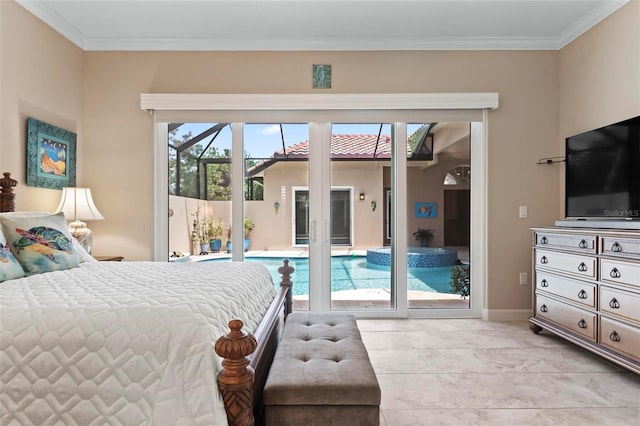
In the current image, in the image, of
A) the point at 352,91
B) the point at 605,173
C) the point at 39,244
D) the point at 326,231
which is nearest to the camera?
the point at 39,244

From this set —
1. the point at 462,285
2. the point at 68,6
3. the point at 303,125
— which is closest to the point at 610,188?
the point at 462,285

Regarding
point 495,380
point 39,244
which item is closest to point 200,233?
point 39,244

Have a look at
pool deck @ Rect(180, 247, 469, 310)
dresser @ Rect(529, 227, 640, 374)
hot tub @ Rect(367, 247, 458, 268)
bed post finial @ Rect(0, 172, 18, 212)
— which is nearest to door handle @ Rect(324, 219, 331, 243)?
pool deck @ Rect(180, 247, 469, 310)

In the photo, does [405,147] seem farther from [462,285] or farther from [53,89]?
[53,89]

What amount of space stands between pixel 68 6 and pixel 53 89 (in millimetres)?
715

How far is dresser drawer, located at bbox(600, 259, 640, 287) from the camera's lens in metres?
2.27

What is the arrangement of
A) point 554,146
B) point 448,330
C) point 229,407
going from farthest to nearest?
1. point 554,146
2. point 448,330
3. point 229,407

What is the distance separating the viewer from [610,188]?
2.77 metres

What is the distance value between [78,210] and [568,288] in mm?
4102

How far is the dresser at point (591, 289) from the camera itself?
2.31m

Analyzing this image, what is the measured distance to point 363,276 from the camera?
3.86m

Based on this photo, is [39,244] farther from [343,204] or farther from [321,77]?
[321,77]

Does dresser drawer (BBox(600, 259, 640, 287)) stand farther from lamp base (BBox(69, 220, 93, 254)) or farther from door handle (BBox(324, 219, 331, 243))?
lamp base (BBox(69, 220, 93, 254))

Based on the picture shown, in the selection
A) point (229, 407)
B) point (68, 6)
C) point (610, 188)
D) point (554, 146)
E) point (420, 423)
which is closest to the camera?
point (229, 407)
